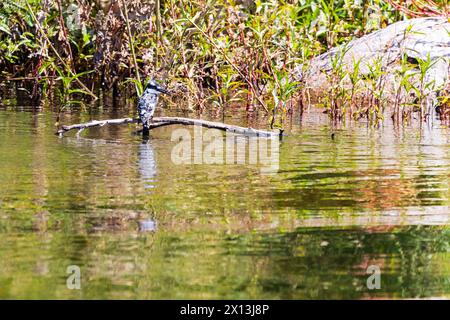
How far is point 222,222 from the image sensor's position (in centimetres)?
538

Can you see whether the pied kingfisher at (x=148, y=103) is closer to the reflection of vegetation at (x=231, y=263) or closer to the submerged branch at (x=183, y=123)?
the submerged branch at (x=183, y=123)

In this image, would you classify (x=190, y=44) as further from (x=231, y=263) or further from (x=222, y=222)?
(x=231, y=263)

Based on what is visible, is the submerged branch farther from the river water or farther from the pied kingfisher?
the river water

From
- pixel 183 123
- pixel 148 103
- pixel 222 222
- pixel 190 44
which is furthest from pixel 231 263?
pixel 190 44

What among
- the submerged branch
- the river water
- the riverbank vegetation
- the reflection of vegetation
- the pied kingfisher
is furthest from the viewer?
the riverbank vegetation

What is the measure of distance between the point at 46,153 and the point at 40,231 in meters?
2.73

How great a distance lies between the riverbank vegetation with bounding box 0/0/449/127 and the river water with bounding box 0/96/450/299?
7.09 ft

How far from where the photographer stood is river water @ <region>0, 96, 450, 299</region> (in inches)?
171

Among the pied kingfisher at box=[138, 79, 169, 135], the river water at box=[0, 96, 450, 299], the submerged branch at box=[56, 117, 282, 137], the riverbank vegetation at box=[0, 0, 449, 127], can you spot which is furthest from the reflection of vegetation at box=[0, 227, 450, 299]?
the riverbank vegetation at box=[0, 0, 449, 127]

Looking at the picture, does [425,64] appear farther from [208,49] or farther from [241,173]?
[241,173]

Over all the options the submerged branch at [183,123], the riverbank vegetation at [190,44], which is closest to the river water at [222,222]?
the submerged branch at [183,123]

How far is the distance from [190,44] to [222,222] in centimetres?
617

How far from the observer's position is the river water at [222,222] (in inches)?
171

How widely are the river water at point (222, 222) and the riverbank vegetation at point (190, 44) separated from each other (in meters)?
2.16
